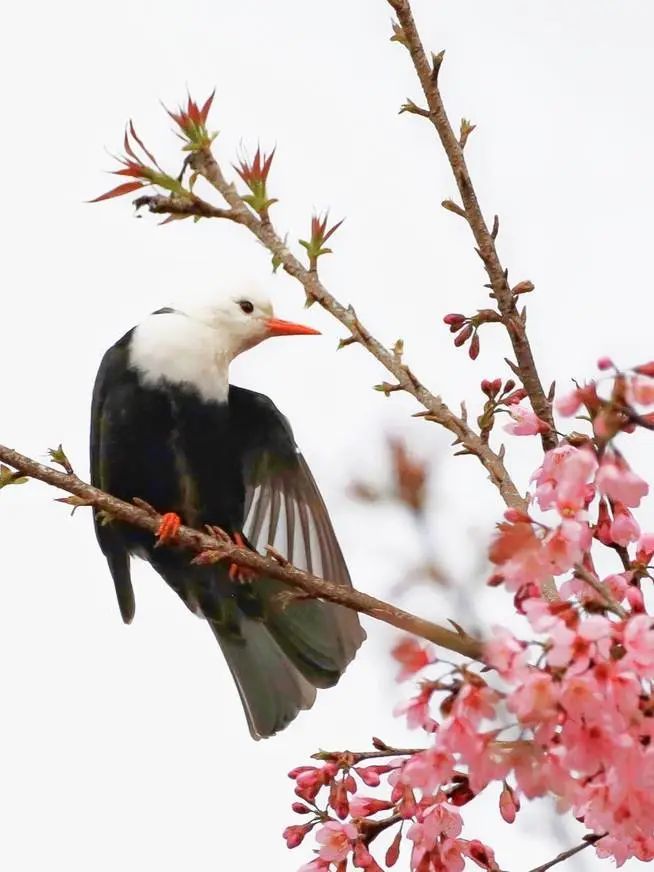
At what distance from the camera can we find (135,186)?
9.10 feet

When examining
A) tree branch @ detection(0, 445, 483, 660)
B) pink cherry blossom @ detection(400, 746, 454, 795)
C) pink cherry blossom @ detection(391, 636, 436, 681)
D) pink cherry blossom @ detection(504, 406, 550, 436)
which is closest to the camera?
pink cherry blossom @ detection(391, 636, 436, 681)

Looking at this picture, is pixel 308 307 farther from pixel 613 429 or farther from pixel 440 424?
pixel 613 429

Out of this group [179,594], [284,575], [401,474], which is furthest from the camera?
[179,594]

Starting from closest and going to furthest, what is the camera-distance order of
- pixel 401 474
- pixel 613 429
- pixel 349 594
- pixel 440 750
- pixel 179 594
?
pixel 401 474
pixel 613 429
pixel 440 750
pixel 349 594
pixel 179 594

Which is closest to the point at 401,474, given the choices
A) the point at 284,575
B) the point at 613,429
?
the point at 613,429

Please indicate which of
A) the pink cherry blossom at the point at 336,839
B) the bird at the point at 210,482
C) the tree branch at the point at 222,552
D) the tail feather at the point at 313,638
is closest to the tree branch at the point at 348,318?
the tree branch at the point at 222,552

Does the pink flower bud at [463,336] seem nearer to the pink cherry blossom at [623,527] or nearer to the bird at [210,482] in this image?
the pink cherry blossom at [623,527]

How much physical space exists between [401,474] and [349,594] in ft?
2.95

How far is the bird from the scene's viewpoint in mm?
5379

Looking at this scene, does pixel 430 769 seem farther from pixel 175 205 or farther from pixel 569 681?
pixel 175 205

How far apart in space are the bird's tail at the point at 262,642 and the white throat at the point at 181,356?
2.39 ft

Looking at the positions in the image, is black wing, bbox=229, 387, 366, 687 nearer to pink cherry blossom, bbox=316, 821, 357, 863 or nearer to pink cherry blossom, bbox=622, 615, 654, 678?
pink cherry blossom, bbox=316, 821, 357, 863

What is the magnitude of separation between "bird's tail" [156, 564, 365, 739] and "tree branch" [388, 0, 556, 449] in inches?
87.2

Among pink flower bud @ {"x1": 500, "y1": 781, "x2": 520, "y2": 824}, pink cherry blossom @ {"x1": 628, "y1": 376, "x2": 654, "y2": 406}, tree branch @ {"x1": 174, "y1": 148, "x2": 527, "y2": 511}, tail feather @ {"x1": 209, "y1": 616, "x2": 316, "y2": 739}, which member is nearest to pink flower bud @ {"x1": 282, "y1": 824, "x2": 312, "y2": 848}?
pink flower bud @ {"x1": 500, "y1": 781, "x2": 520, "y2": 824}
